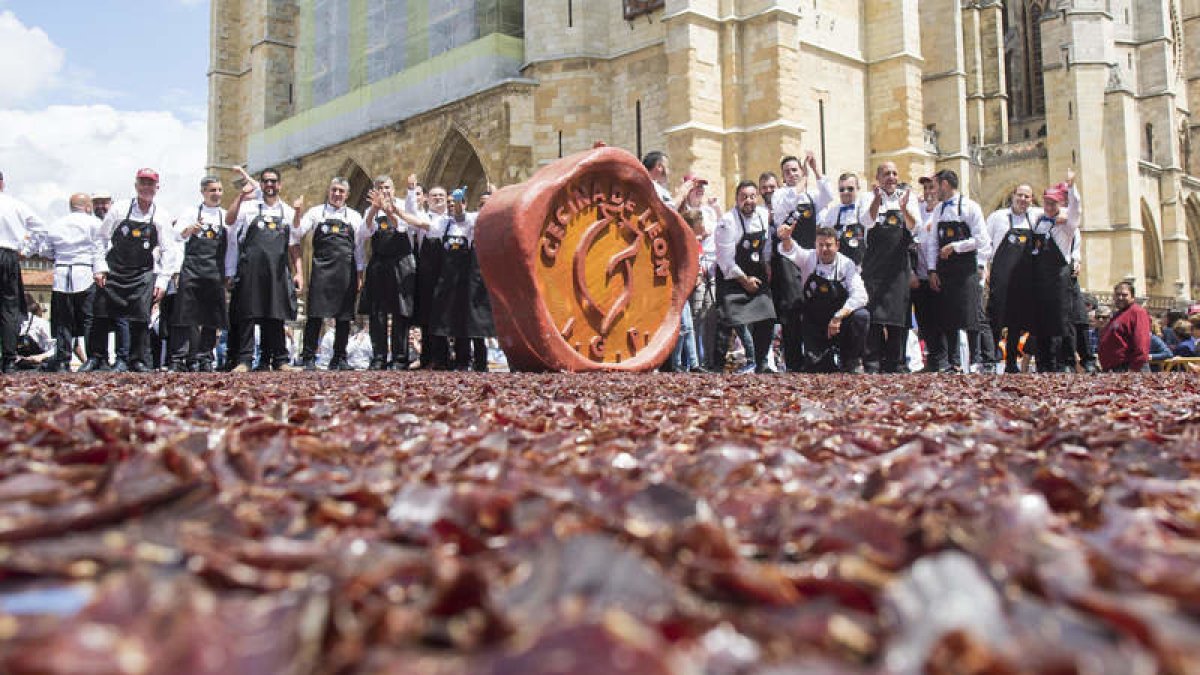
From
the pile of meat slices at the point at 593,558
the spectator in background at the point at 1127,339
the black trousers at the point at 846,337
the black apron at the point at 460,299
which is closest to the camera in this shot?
the pile of meat slices at the point at 593,558

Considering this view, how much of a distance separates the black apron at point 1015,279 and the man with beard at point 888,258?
993 millimetres

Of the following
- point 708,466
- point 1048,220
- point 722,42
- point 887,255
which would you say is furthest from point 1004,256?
point 722,42

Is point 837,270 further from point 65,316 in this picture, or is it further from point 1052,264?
point 65,316

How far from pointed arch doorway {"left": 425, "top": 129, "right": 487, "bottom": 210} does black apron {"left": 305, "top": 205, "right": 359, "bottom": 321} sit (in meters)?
13.4

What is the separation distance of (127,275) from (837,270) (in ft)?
21.6

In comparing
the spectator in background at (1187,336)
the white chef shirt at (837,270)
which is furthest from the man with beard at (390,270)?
the spectator in background at (1187,336)

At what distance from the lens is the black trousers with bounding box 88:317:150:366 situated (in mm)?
9297

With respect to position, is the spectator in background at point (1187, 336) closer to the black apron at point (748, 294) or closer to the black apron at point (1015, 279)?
the black apron at point (1015, 279)

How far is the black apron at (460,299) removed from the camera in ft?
33.6

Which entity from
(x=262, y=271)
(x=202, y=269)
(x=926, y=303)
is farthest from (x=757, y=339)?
(x=202, y=269)

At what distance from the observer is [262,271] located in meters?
9.45

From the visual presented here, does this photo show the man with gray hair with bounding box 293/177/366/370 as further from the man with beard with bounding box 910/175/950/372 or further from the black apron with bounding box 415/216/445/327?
the man with beard with bounding box 910/175/950/372

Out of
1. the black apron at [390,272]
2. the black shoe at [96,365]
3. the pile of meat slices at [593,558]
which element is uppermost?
the black apron at [390,272]

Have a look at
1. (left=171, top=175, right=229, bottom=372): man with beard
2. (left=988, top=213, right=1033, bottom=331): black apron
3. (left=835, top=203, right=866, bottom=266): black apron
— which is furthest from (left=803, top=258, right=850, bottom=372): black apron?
(left=171, top=175, right=229, bottom=372): man with beard
